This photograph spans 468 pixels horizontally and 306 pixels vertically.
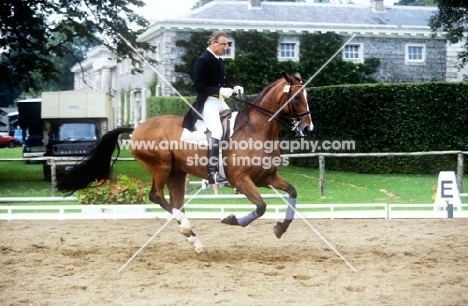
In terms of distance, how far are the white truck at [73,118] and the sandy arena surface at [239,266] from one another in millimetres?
11656

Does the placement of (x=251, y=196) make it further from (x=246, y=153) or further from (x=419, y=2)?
(x=419, y=2)

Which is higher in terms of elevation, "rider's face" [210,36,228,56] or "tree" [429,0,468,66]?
"tree" [429,0,468,66]

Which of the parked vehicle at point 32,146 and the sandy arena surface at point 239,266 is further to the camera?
the parked vehicle at point 32,146

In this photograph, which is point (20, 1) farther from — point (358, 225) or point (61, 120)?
point (358, 225)

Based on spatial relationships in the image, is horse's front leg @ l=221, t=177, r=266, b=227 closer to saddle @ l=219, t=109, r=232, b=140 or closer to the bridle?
saddle @ l=219, t=109, r=232, b=140

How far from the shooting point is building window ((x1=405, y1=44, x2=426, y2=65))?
122ft

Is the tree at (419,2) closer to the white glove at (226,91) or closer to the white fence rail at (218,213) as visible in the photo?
the white fence rail at (218,213)

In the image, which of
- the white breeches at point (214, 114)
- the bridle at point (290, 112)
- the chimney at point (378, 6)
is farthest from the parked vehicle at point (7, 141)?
the bridle at point (290, 112)

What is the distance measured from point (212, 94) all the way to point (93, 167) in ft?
8.36

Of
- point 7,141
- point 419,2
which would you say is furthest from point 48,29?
point 419,2

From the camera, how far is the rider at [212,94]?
8688 mm

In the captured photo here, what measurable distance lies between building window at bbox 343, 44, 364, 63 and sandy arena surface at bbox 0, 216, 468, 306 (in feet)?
83.2

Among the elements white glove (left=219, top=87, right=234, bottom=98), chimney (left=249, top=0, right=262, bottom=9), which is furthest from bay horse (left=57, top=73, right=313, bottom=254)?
chimney (left=249, top=0, right=262, bottom=9)

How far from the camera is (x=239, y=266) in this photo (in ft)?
25.7
